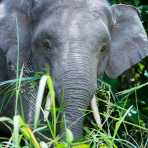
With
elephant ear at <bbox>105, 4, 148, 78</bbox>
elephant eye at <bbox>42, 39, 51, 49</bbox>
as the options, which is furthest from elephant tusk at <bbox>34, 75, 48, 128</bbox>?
elephant ear at <bbox>105, 4, 148, 78</bbox>

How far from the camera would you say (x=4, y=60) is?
20.3 feet

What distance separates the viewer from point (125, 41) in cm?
631

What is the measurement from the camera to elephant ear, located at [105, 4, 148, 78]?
6180 mm

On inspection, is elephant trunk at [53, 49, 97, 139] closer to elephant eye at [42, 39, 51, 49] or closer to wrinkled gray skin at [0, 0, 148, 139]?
wrinkled gray skin at [0, 0, 148, 139]

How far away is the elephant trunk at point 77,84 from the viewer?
4938 mm

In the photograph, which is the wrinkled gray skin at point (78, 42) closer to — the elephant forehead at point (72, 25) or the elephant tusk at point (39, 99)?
the elephant forehead at point (72, 25)

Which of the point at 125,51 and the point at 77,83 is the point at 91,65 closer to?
the point at 77,83

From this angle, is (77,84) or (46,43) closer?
(77,84)

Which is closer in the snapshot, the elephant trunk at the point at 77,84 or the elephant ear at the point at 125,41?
the elephant trunk at the point at 77,84

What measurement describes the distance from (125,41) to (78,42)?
110 cm

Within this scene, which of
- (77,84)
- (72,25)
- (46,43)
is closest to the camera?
(77,84)

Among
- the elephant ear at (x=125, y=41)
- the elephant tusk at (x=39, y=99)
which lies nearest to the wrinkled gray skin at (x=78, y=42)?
the elephant ear at (x=125, y=41)

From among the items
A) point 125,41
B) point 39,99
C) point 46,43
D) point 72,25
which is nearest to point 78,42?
point 72,25

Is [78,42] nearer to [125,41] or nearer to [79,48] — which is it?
[79,48]
